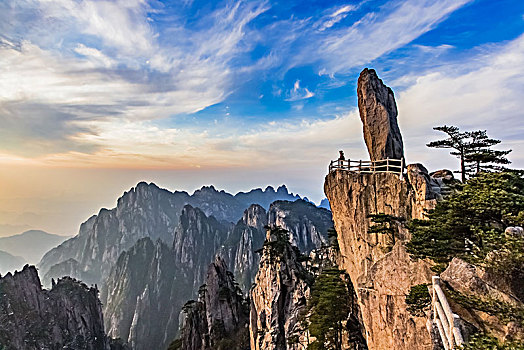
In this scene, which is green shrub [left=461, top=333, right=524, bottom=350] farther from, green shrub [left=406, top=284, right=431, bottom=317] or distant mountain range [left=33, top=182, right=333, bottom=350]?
distant mountain range [left=33, top=182, right=333, bottom=350]

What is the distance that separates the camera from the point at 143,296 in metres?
123

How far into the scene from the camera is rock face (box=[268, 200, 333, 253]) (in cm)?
11363

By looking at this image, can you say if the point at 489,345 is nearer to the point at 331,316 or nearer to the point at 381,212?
the point at 381,212

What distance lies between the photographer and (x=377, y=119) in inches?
896

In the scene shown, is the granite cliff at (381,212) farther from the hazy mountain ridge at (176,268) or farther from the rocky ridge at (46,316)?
the hazy mountain ridge at (176,268)

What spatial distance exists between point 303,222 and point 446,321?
380 ft

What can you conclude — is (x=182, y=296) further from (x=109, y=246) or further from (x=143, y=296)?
(x=109, y=246)

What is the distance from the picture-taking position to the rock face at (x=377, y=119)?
73.5 feet

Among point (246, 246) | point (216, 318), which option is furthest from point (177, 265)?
point (216, 318)

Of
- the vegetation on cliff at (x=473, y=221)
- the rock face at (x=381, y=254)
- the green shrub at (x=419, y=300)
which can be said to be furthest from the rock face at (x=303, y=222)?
the green shrub at (x=419, y=300)

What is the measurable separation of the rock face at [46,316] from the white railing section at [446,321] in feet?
210

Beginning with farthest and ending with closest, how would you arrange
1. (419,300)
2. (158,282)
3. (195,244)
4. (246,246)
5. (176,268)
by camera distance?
(195,244)
(176,268)
(158,282)
(246,246)
(419,300)

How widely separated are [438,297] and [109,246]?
210 m

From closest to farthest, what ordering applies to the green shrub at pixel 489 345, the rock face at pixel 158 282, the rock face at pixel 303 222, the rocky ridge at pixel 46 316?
the green shrub at pixel 489 345, the rocky ridge at pixel 46 316, the rock face at pixel 303 222, the rock face at pixel 158 282
